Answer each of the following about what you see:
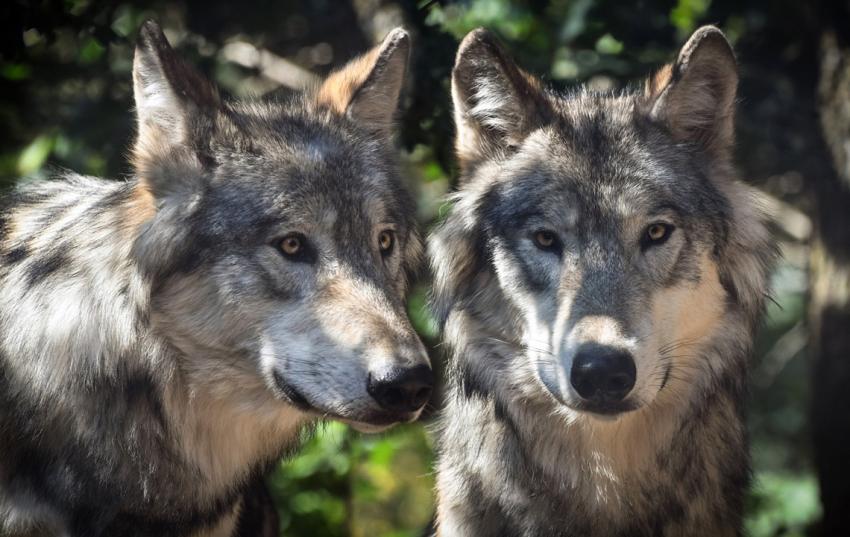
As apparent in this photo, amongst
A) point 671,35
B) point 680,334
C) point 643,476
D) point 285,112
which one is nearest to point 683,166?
point 680,334

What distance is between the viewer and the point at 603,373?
11.7 ft

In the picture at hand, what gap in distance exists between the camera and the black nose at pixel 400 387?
3514 millimetres

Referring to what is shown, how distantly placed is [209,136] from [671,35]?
10.00ft

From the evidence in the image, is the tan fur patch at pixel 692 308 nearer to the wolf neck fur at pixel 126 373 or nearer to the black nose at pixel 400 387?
the black nose at pixel 400 387

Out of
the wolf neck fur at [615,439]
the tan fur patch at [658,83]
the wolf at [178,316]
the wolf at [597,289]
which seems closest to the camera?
the wolf at [178,316]

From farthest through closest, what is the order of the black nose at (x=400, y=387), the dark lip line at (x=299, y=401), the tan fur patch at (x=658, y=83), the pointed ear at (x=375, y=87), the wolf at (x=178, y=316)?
the pointed ear at (x=375, y=87) → the tan fur patch at (x=658, y=83) → the wolf at (x=178, y=316) → the dark lip line at (x=299, y=401) → the black nose at (x=400, y=387)

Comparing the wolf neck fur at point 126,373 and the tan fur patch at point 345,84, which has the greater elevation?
the tan fur patch at point 345,84

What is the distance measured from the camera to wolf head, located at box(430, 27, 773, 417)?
148 inches

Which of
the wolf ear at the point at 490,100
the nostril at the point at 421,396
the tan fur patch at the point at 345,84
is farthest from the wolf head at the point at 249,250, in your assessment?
the wolf ear at the point at 490,100

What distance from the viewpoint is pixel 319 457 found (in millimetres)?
6535

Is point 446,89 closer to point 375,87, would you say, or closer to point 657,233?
point 375,87

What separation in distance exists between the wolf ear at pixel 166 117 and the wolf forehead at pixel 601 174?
1.17m

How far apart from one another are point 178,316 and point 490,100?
1483mm

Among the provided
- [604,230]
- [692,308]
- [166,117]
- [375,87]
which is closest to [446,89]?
[375,87]
